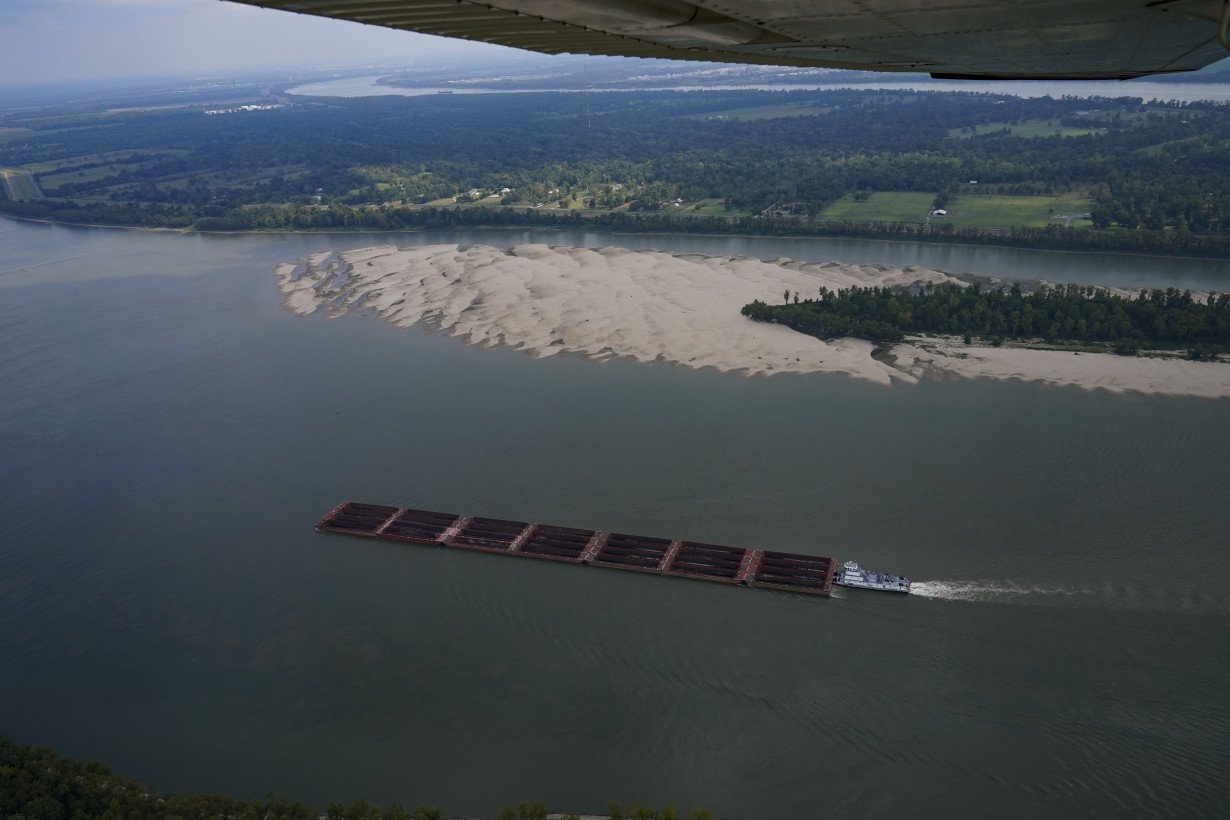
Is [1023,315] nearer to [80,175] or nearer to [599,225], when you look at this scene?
[599,225]

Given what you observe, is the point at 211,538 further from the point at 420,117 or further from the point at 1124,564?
the point at 420,117

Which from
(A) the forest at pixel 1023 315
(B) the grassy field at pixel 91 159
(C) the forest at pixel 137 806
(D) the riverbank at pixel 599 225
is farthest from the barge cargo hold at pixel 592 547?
(B) the grassy field at pixel 91 159

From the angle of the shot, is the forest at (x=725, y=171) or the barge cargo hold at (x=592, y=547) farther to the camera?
the forest at (x=725, y=171)

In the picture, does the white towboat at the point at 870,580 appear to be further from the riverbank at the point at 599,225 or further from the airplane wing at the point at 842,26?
the riverbank at the point at 599,225

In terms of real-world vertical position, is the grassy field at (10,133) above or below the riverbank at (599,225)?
above

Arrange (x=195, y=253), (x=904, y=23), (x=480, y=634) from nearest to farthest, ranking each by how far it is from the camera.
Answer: (x=904, y=23) < (x=480, y=634) < (x=195, y=253)

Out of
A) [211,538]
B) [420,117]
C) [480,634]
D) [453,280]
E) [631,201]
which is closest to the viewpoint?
[480,634]

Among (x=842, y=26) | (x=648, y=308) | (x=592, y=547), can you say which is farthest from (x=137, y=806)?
Result: (x=648, y=308)

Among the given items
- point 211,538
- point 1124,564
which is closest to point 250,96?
point 211,538
